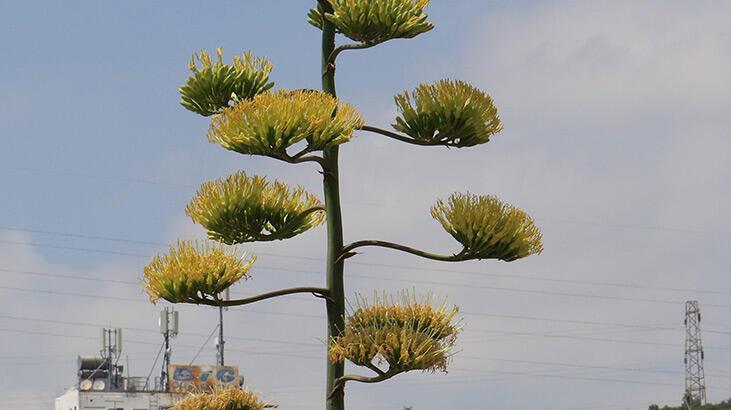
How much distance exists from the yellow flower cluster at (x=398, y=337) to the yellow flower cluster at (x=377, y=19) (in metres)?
3.23

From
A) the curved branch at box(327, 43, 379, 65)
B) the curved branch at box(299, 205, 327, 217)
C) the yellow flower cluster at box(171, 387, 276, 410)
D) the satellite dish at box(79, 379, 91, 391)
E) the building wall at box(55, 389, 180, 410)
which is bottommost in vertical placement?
the building wall at box(55, 389, 180, 410)

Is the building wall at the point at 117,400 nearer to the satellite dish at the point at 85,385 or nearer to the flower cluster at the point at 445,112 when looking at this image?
the satellite dish at the point at 85,385

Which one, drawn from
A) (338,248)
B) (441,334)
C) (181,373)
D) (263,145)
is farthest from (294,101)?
(181,373)

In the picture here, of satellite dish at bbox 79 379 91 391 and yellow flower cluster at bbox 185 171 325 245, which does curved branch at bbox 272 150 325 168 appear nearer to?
yellow flower cluster at bbox 185 171 325 245

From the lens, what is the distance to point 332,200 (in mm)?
18984

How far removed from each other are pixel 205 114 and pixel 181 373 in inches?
4174

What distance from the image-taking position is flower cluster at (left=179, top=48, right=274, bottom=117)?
1984 cm

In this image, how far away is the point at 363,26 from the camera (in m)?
19.2

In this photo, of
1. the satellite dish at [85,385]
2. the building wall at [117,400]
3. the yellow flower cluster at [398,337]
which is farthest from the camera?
the building wall at [117,400]

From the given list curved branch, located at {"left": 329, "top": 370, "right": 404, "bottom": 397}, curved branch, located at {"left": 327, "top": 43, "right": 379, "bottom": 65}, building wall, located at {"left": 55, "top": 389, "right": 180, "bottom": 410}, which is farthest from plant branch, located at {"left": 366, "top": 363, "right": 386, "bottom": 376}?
building wall, located at {"left": 55, "top": 389, "right": 180, "bottom": 410}

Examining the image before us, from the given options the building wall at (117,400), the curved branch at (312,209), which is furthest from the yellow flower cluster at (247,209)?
the building wall at (117,400)

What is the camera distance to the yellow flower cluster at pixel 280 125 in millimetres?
18219

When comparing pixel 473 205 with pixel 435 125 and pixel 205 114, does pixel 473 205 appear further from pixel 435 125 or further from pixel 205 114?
pixel 205 114

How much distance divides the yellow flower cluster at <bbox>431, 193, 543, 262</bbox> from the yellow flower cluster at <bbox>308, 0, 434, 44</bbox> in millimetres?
2145
